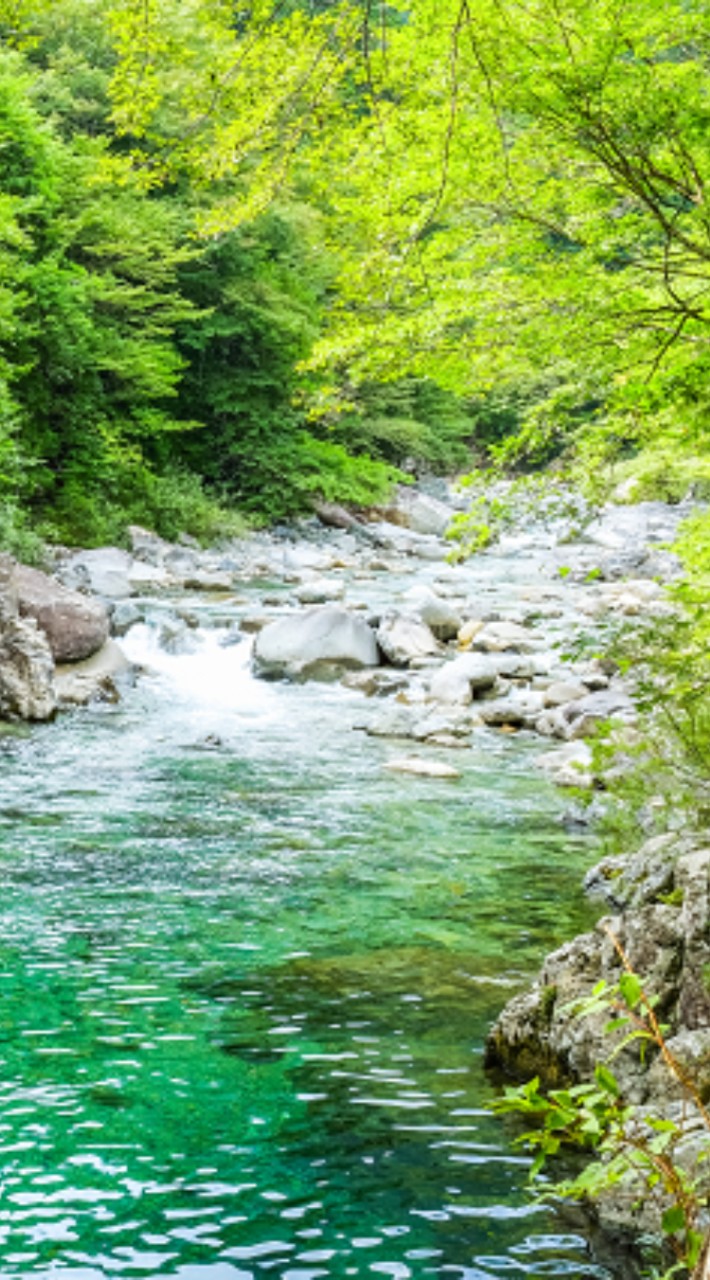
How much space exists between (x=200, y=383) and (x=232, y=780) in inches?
836

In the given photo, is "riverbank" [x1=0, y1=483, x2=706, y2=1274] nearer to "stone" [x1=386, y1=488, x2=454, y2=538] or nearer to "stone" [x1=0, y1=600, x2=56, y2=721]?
"stone" [x1=0, y1=600, x2=56, y2=721]

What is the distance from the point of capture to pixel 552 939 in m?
6.45

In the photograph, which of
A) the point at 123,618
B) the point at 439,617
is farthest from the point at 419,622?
the point at 123,618

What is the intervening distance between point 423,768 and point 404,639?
5.79 metres

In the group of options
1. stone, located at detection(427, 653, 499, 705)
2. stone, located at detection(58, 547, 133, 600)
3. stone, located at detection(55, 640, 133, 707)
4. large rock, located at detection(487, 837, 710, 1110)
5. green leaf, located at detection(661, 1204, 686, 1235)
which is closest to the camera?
green leaf, located at detection(661, 1204, 686, 1235)

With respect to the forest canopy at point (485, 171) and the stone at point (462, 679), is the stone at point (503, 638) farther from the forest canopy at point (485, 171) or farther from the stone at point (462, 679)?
the forest canopy at point (485, 171)

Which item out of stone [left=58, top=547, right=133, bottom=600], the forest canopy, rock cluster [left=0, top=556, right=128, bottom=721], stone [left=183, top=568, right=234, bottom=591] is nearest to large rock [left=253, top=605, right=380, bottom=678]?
rock cluster [left=0, top=556, right=128, bottom=721]

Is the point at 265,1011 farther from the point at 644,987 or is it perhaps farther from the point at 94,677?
the point at 94,677

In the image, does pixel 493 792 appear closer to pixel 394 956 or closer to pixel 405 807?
pixel 405 807

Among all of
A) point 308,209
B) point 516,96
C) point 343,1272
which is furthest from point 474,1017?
point 308,209

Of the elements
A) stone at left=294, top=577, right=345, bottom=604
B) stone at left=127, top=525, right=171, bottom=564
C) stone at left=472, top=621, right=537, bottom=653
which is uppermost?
stone at left=127, top=525, right=171, bottom=564

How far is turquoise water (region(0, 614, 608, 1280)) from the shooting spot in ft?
12.0

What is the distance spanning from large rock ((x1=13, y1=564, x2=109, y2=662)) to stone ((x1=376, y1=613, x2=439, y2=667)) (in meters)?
3.77

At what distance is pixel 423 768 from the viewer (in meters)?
10.6
